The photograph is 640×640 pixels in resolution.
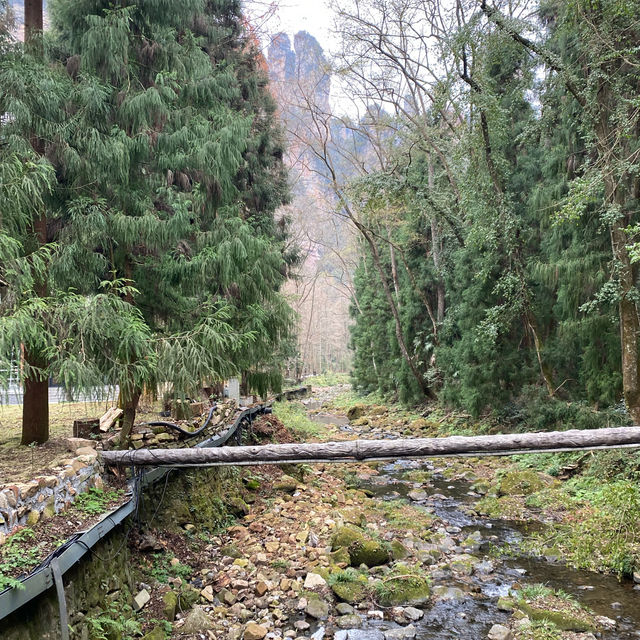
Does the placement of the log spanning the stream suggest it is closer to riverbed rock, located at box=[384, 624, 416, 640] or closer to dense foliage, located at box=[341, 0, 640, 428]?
riverbed rock, located at box=[384, 624, 416, 640]

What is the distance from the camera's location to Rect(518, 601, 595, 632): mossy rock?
4.18 metres

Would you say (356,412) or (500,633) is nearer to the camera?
(500,633)

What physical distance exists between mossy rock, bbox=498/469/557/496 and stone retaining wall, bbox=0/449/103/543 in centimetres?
691

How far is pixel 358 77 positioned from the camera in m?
14.1

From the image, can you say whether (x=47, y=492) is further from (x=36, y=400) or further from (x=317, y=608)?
(x=317, y=608)

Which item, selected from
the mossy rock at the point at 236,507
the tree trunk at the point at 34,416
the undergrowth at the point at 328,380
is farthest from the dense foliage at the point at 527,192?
the undergrowth at the point at 328,380

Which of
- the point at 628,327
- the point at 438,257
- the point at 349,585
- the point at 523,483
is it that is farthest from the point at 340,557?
the point at 438,257

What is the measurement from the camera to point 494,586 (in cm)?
509

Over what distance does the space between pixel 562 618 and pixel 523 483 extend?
4195mm

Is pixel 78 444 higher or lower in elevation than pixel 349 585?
higher

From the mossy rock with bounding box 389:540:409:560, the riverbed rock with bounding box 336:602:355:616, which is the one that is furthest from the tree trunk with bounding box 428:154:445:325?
the riverbed rock with bounding box 336:602:355:616

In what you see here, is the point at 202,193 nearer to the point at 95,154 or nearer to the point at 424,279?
the point at 95,154

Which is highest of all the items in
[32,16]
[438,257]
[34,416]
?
[32,16]

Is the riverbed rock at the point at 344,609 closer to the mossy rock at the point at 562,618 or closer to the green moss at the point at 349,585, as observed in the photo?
the green moss at the point at 349,585
